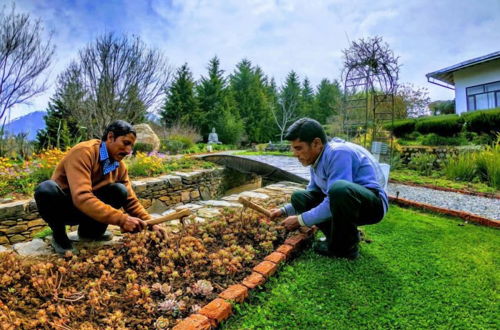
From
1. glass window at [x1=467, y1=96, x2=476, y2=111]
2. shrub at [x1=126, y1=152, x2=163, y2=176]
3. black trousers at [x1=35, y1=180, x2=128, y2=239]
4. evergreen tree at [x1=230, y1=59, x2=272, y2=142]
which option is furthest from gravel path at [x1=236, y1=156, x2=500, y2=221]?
evergreen tree at [x1=230, y1=59, x2=272, y2=142]

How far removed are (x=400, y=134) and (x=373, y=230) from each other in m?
8.80

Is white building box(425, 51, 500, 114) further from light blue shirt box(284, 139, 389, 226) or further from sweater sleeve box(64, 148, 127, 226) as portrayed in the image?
sweater sleeve box(64, 148, 127, 226)

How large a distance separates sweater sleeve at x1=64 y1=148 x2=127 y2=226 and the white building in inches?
611

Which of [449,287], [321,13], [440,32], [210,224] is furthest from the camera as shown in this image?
[440,32]

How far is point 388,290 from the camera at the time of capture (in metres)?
1.58

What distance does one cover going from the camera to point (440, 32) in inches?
324

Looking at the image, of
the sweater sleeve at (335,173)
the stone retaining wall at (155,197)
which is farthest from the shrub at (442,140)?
the sweater sleeve at (335,173)

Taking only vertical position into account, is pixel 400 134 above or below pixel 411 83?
below

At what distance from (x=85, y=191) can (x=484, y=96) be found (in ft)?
53.2

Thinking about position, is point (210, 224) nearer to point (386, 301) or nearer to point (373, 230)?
point (386, 301)

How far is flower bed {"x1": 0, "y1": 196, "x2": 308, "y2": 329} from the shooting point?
1225mm

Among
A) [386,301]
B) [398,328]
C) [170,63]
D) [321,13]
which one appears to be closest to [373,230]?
[386,301]

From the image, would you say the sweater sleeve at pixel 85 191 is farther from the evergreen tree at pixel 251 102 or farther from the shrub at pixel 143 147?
the evergreen tree at pixel 251 102

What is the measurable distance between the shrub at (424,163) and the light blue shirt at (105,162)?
6.80 meters
